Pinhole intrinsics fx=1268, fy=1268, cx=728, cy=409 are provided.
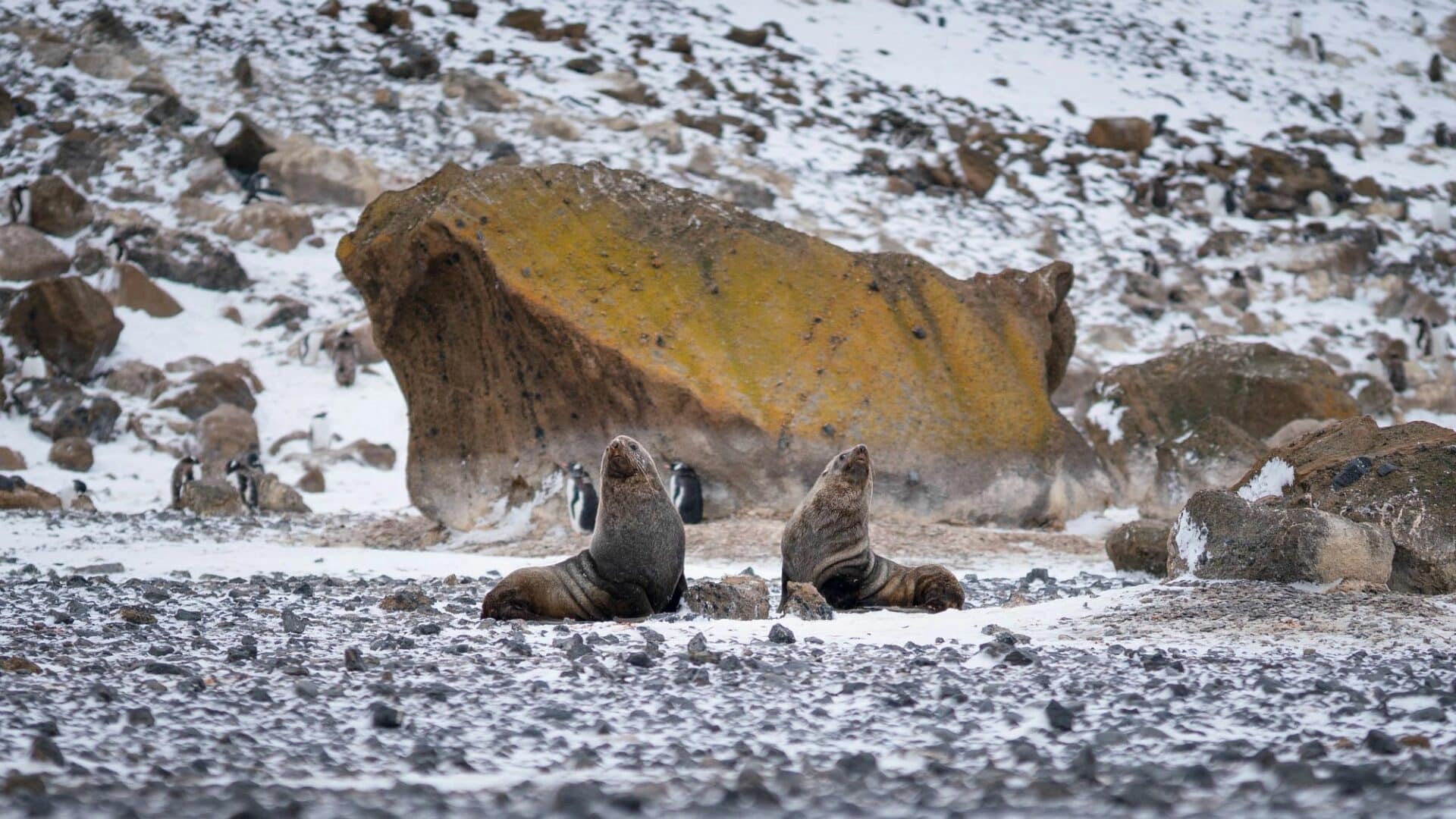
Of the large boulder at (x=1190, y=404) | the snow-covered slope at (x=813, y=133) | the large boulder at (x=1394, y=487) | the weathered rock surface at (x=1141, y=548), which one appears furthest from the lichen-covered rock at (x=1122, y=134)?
the large boulder at (x=1394, y=487)

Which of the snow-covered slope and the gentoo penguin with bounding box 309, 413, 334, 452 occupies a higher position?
the snow-covered slope

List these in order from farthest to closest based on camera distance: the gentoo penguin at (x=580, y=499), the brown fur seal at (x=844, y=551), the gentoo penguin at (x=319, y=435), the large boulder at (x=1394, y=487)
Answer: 1. the gentoo penguin at (x=319, y=435)
2. the gentoo penguin at (x=580, y=499)
3. the brown fur seal at (x=844, y=551)
4. the large boulder at (x=1394, y=487)

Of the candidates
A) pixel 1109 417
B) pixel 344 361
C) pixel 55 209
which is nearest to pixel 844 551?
pixel 1109 417

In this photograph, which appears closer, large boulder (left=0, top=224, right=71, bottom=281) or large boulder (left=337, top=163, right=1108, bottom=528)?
large boulder (left=337, top=163, right=1108, bottom=528)

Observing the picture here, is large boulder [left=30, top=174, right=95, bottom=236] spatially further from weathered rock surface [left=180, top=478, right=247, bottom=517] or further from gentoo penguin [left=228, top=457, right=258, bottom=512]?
A: weathered rock surface [left=180, top=478, right=247, bottom=517]

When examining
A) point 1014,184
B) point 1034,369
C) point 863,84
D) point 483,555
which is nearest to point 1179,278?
point 1014,184

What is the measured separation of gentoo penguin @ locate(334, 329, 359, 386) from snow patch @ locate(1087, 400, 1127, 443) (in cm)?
994

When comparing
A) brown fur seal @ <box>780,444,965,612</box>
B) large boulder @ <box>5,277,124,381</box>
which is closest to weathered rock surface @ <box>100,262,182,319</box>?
large boulder @ <box>5,277,124,381</box>

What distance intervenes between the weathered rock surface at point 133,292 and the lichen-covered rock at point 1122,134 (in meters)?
19.9

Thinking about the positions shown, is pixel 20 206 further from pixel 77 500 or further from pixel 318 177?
pixel 77 500

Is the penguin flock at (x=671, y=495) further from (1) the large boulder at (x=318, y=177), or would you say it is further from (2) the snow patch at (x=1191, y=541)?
(1) the large boulder at (x=318, y=177)

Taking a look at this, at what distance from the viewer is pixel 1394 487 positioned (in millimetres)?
5930

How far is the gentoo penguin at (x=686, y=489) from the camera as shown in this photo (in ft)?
32.3

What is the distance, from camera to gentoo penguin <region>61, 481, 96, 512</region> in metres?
12.4
